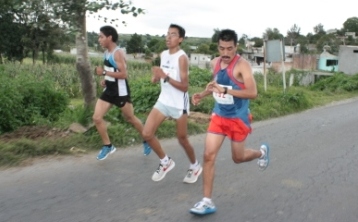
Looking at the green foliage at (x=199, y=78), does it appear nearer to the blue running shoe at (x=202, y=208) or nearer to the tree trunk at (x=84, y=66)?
the tree trunk at (x=84, y=66)

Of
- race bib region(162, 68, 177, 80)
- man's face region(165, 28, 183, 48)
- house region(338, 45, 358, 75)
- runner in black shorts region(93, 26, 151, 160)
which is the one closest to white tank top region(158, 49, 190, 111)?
race bib region(162, 68, 177, 80)

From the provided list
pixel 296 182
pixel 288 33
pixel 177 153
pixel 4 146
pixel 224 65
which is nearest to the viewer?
pixel 224 65

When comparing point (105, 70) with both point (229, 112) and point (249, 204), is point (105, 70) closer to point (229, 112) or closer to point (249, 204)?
point (229, 112)

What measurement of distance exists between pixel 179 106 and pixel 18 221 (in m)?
2.19

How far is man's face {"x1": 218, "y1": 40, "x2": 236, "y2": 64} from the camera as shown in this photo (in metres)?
4.52

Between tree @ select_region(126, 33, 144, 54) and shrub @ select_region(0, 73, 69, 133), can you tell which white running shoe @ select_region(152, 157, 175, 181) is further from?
tree @ select_region(126, 33, 144, 54)

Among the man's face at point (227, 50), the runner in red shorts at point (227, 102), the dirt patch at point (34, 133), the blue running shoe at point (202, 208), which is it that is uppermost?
the man's face at point (227, 50)

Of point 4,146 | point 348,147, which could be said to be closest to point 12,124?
point 4,146

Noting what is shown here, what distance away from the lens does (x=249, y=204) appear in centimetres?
496

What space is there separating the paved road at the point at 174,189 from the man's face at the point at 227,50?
1588 mm

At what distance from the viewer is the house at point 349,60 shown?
27.9 m

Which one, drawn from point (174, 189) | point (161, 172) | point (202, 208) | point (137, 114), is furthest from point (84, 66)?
point (202, 208)

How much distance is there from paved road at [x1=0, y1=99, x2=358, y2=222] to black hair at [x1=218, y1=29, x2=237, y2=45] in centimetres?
177

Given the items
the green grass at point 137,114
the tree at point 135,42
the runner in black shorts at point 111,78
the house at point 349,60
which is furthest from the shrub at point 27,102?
the house at point 349,60
